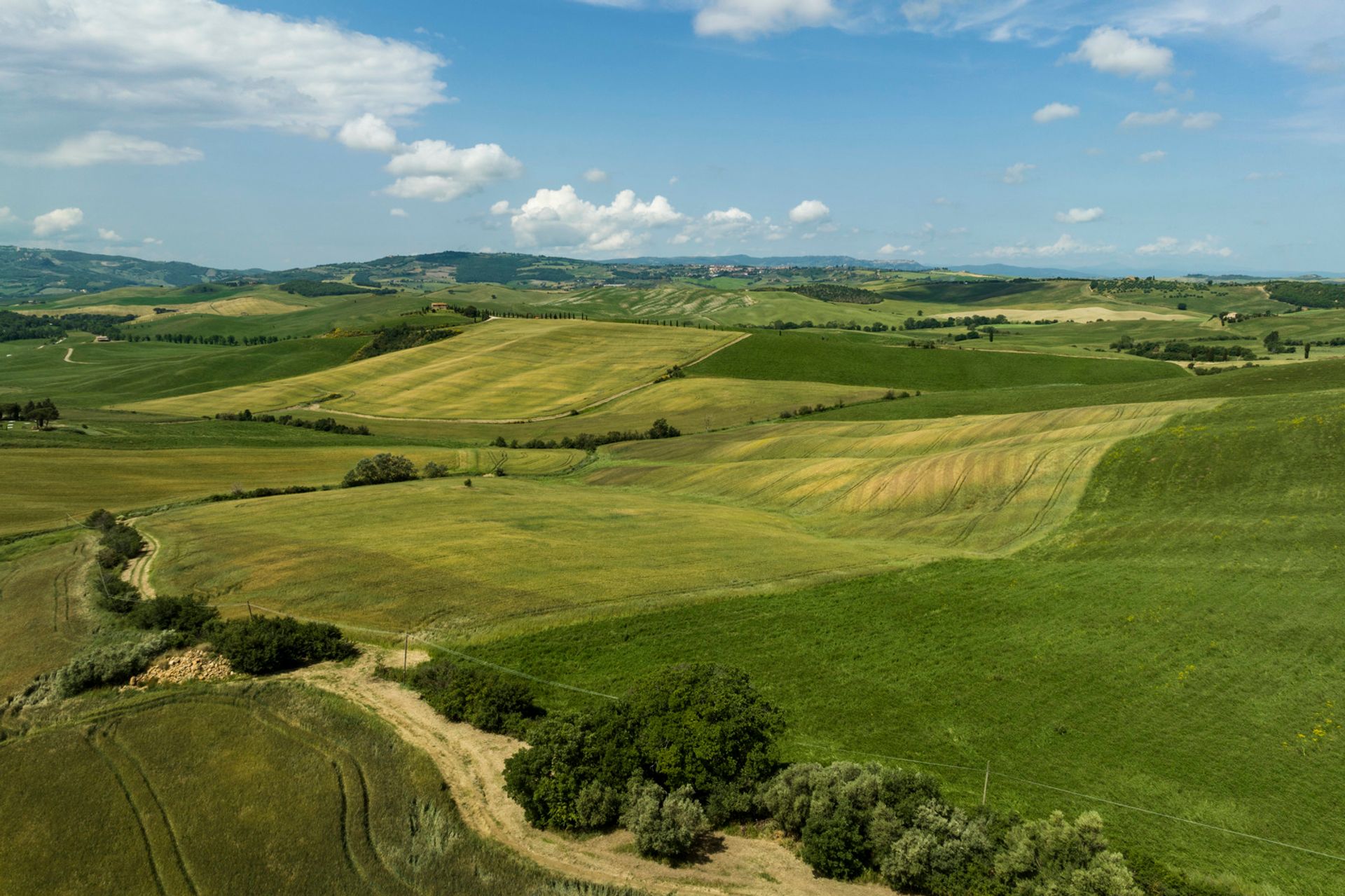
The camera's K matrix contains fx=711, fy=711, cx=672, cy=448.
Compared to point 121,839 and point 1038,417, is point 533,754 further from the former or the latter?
point 1038,417

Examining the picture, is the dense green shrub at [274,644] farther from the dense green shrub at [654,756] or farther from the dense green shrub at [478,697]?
the dense green shrub at [654,756]

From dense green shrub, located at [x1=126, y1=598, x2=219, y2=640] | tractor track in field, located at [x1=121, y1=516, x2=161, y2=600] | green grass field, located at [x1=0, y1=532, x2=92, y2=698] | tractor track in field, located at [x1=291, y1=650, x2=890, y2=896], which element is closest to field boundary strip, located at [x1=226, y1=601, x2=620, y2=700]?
dense green shrub, located at [x1=126, y1=598, x2=219, y2=640]

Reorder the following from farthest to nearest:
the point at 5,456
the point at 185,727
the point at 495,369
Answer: the point at 495,369
the point at 5,456
the point at 185,727

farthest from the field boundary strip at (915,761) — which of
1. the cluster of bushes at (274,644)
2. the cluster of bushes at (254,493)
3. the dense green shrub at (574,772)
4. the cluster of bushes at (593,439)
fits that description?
the cluster of bushes at (593,439)

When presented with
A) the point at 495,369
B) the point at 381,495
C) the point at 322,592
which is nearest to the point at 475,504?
the point at 381,495

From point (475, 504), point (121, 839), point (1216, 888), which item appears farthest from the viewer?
point (475, 504)

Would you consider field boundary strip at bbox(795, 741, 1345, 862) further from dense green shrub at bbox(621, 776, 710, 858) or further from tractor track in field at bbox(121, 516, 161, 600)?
tractor track in field at bbox(121, 516, 161, 600)
